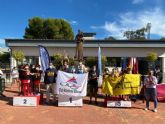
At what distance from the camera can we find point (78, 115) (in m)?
11.8

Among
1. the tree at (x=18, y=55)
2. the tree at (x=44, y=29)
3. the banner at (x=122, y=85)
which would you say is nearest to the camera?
the banner at (x=122, y=85)

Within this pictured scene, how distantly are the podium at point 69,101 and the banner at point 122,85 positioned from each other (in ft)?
4.05

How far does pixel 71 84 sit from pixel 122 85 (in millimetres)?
2096

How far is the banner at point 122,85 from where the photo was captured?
552 inches

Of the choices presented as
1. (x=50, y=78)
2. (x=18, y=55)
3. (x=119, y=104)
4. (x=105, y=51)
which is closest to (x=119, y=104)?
(x=119, y=104)

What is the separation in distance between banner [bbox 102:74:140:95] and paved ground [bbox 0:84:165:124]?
0.69m

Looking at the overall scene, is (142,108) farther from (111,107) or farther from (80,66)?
(80,66)

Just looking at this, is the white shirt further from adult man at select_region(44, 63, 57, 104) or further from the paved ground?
adult man at select_region(44, 63, 57, 104)

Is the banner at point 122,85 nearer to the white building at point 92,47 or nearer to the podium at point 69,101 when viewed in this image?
the podium at point 69,101

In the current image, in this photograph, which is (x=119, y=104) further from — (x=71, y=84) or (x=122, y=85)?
(x=71, y=84)

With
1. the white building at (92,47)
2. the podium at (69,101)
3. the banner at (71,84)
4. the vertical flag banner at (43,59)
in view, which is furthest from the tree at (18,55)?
the podium at (69,101)

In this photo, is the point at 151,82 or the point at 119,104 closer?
the point at 151,82

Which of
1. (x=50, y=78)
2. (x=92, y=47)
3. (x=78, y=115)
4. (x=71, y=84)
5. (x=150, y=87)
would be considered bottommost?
(x=78, y=115)

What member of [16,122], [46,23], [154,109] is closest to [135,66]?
[154,109]
